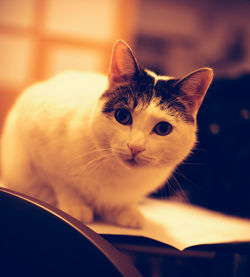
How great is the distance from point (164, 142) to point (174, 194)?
0.45 m

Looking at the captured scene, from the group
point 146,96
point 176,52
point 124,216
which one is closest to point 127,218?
point 124,216

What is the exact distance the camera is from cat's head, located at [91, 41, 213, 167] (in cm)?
74

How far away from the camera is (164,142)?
769 millimetres

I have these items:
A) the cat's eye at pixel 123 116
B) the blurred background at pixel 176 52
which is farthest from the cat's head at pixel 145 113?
the blurred background at pixel 176 52

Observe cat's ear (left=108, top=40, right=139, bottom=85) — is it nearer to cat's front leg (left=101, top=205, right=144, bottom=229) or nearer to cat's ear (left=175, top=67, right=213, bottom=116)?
cat's ear (left=175, top=67, right=213, bottom=116)

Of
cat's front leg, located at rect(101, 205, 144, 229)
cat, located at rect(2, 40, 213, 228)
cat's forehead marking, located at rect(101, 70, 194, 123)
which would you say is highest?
cat's forehead marking, located at rect(101, 70, 194, 123)

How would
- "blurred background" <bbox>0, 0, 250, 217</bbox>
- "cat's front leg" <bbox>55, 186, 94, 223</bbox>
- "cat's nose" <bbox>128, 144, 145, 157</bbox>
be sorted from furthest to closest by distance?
"blurred background" <bbox>0, 0, 250, 217</bbox>, "cat's front leg" <bbox>55, 186, 94, 223</bbox>, "cat's nose" <bbox>128, 144, 145, 157</bbox>

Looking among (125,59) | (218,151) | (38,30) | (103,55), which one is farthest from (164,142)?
(38,30)

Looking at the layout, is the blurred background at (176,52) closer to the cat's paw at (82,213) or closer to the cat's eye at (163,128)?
the cat's eye at (163,128)

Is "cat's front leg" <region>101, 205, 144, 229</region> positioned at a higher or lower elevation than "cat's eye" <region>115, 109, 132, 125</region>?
lower

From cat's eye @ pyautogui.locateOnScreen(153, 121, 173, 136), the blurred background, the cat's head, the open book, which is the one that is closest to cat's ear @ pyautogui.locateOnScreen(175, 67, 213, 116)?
the cat's head

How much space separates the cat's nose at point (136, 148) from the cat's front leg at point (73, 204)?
0.86 ft

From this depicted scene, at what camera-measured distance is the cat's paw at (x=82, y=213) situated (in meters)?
0.80

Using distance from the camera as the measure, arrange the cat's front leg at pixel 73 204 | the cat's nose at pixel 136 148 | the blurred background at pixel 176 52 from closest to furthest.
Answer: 1. the cat's nose at pixel 136 148
2. the cat's front leg at pixel 73 204
3. the blurred background at pixel 176 52
